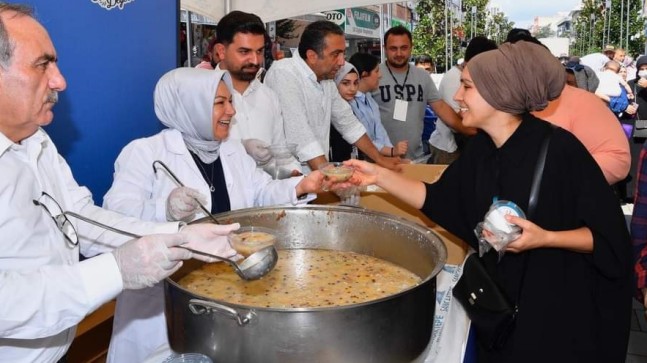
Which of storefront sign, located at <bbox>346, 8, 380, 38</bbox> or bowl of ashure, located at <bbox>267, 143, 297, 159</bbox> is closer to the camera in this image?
bowl of ashure, located at <bbox>267, 143, 297, 159</bbox>

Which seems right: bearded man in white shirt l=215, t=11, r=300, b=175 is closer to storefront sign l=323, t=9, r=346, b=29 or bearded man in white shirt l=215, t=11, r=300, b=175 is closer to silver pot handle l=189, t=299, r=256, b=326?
silver pot handle l=189, t=299, r=256, b=326

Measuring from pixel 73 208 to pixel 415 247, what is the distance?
3.21ft

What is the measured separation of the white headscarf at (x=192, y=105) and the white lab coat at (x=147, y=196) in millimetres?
49

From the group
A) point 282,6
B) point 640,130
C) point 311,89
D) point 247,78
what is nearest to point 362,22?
point 640,130

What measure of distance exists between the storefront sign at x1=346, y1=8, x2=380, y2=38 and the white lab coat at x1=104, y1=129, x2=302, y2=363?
9.08 meters

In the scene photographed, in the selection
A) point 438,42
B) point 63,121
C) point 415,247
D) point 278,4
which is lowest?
point 415,247

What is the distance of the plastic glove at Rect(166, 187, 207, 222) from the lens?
66.5 inches

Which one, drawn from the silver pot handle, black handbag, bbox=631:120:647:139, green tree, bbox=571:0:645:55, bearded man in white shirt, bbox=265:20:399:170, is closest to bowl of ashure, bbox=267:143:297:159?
bearded man in white shirt, bbox=265:20:399:170

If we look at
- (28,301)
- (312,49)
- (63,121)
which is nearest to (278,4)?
(312,49)

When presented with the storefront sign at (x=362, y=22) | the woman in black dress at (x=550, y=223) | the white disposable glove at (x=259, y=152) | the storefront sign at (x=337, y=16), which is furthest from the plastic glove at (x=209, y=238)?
the storefront sign at (x=362, y=22)

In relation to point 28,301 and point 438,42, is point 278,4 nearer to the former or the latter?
point 28,301

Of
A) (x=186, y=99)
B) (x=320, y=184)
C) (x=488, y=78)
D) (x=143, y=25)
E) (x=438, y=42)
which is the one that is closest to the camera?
(x=488, y=78)

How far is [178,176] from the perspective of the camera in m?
1.96

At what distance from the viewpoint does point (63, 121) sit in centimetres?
218
